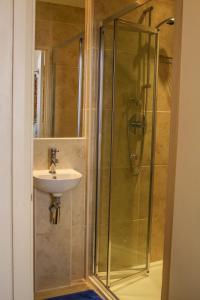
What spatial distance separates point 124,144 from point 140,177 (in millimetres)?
329

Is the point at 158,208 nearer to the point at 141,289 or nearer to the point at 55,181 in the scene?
the point at 141,289

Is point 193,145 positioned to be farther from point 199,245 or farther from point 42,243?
point 42,243

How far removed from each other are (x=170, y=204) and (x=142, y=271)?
1310 mm

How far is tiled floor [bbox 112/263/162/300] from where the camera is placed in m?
2.39

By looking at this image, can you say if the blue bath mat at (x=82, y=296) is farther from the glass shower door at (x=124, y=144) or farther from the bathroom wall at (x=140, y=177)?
the bathroom wall at (x=140, y=177)

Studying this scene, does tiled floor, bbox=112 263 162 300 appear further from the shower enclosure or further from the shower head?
the shower head

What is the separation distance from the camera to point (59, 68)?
8.13 ft

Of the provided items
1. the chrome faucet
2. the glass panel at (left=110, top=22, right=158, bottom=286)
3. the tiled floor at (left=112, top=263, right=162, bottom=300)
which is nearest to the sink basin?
the chrome faucet

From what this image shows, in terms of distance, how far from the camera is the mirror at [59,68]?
7.82 feet

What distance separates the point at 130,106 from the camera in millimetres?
2562

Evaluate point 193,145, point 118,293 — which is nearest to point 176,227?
point 193,145

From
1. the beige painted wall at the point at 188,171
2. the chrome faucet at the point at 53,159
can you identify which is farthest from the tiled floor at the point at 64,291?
the beige painted wall at the point at 188,171

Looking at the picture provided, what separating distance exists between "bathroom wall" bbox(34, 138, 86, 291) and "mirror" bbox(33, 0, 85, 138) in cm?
12

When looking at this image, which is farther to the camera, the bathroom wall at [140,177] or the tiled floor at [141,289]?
the bathroom wall at [140,177]
